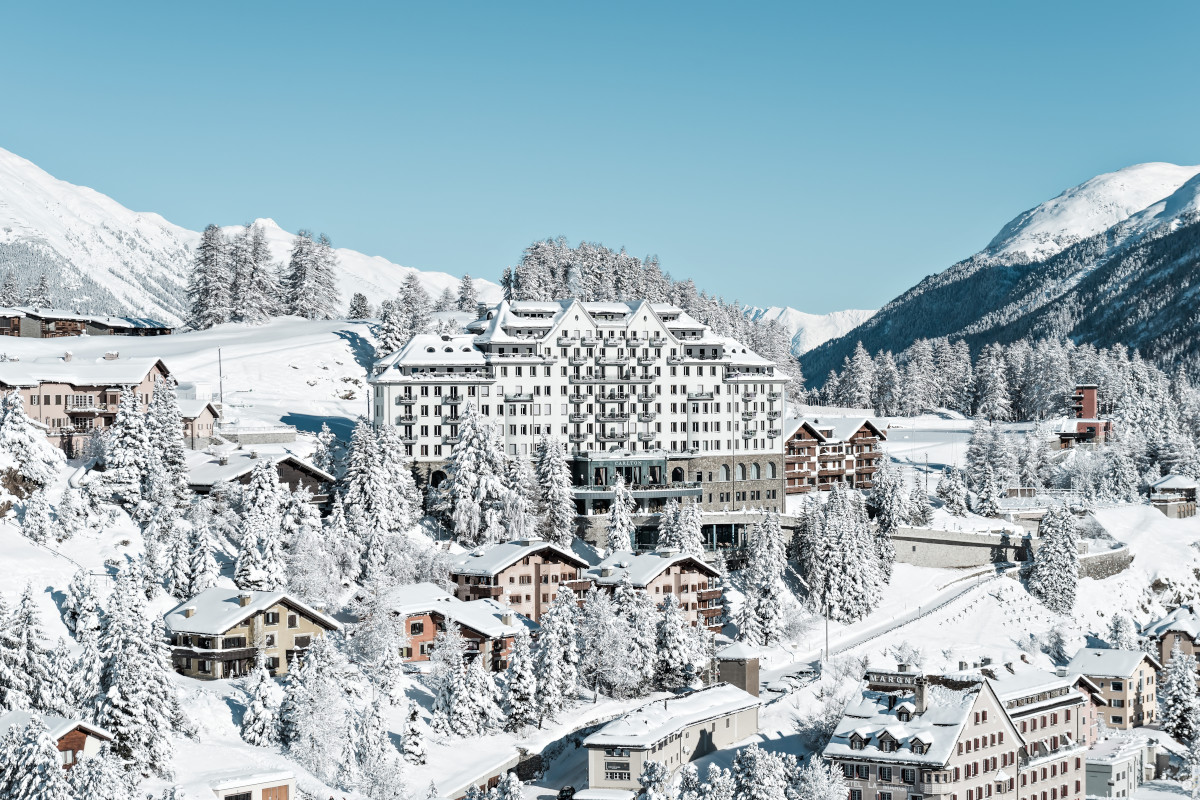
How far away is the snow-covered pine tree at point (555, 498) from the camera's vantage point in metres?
111

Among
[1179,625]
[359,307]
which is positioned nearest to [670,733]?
[1179,625]

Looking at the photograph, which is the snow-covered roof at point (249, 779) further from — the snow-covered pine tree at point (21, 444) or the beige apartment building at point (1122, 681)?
the beige apartment building at point (1122, 681)

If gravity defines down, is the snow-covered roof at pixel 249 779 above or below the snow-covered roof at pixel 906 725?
above

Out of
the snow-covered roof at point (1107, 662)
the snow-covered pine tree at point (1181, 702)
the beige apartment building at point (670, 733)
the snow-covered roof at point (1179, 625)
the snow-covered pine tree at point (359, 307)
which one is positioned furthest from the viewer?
the snow-covered pine tree at point (359, 307)

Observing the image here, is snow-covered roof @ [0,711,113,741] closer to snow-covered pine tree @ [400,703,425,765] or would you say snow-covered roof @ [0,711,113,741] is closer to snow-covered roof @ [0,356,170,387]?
snow-covered pine tree @ [400,703,425,765]

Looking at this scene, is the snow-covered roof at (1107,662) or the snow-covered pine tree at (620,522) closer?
the snow-covered roof at (1107,662)

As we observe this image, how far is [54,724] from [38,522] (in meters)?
25.8

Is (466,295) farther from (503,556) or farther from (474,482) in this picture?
(503,556)

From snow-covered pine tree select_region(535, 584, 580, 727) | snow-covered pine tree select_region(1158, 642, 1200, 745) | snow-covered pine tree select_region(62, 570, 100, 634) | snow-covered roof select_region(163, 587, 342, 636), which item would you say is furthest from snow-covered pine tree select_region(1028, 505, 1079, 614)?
snow-covered pine tree select_region(62, 570, 100, 634)

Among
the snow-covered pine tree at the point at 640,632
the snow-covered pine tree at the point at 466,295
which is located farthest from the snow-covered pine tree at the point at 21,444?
the snow-covered pine tree at the point at 466,295

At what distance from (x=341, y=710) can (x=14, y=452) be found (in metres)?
30.9

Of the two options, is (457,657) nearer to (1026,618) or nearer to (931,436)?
(1026,618)

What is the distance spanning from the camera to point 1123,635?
118 m

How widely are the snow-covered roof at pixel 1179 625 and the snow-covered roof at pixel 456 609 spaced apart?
56477 mm
